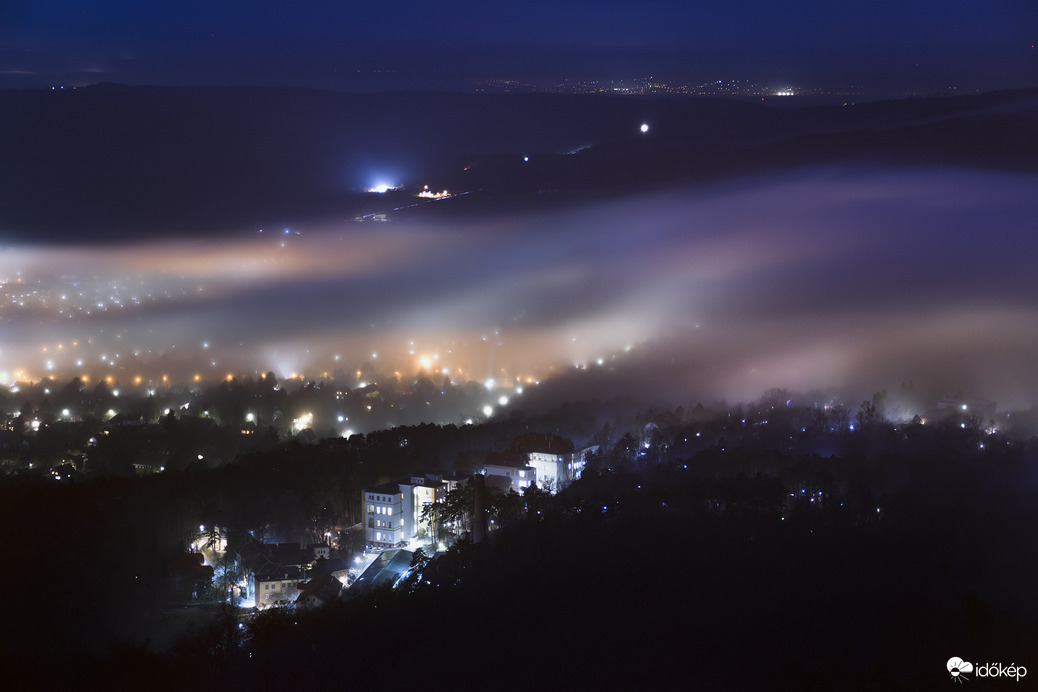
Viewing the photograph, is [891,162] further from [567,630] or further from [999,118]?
[567,630]

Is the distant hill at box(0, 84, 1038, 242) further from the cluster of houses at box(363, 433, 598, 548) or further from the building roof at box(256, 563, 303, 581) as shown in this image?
the building roof at box(256, 563, 303, 581)

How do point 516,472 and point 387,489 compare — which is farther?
point 516,472

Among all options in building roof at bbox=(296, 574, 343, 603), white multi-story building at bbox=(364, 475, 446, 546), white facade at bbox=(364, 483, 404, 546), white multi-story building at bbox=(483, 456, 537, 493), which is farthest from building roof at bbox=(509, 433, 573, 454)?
building roof at bbox=(296, 574, 343, 603)

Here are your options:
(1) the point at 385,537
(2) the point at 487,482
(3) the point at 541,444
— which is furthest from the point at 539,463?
(1) the point at 385,537

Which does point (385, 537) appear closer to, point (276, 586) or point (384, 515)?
point (384, 515)

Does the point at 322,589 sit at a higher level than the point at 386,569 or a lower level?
lower

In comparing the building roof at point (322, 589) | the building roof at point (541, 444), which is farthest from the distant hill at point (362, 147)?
the building roof at point (322, 589)

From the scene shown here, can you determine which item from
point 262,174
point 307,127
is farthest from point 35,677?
point 307,127

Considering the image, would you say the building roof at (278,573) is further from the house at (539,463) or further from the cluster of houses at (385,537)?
the house at (539,463)

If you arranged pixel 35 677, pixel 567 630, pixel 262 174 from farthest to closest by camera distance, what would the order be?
pixel 262 174
pixel 567 630
pixel 35 677
